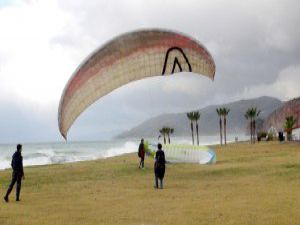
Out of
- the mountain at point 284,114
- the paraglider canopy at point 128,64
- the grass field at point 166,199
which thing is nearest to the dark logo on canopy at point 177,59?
the paraglider canopy at point 128,64

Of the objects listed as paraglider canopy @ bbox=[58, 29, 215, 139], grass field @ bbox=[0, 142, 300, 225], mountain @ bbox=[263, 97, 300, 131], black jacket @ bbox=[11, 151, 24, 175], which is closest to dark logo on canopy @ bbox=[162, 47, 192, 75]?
paraglider canopy @ bbox=[58, 29, 215, 139]

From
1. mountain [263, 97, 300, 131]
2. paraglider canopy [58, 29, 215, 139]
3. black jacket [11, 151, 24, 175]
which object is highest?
mountain [263, 97, 300, 131]

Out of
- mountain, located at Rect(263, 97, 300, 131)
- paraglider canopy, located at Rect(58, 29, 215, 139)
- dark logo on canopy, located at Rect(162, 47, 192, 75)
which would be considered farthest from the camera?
mountain, located at Rect(263, 97, 300, 131)

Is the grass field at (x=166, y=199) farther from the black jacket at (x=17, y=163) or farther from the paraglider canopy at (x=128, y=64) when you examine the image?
the paraglider canopy at (x=128, y=64)

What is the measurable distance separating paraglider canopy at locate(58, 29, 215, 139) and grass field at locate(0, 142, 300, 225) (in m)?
2.95

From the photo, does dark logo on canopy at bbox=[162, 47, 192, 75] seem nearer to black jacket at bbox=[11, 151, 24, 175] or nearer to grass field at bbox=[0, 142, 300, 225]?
grass field at bbox=[0, 142, 300, 225]

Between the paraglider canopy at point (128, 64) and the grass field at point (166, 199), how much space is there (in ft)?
9.68

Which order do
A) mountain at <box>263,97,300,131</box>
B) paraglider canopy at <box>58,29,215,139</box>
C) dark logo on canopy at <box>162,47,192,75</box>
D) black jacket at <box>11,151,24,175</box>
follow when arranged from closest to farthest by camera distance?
paraglider canopy at <box>58,29,215,139</box>, dark logo on canopy at <box>162,47,192,75</box>, black jacket at <box>11,151,24,175</box>, mountain at <box>263,97,300,131</box>

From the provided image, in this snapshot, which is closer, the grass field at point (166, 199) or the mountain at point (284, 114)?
the grass field at point (166, 199)

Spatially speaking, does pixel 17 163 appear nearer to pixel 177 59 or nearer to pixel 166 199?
pixel 166 199

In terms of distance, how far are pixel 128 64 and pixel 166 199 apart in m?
4.81

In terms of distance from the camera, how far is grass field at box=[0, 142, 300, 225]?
40.0 ft

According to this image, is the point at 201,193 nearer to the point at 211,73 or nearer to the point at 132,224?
the point at 211,73

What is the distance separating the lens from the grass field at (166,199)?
480 inches
